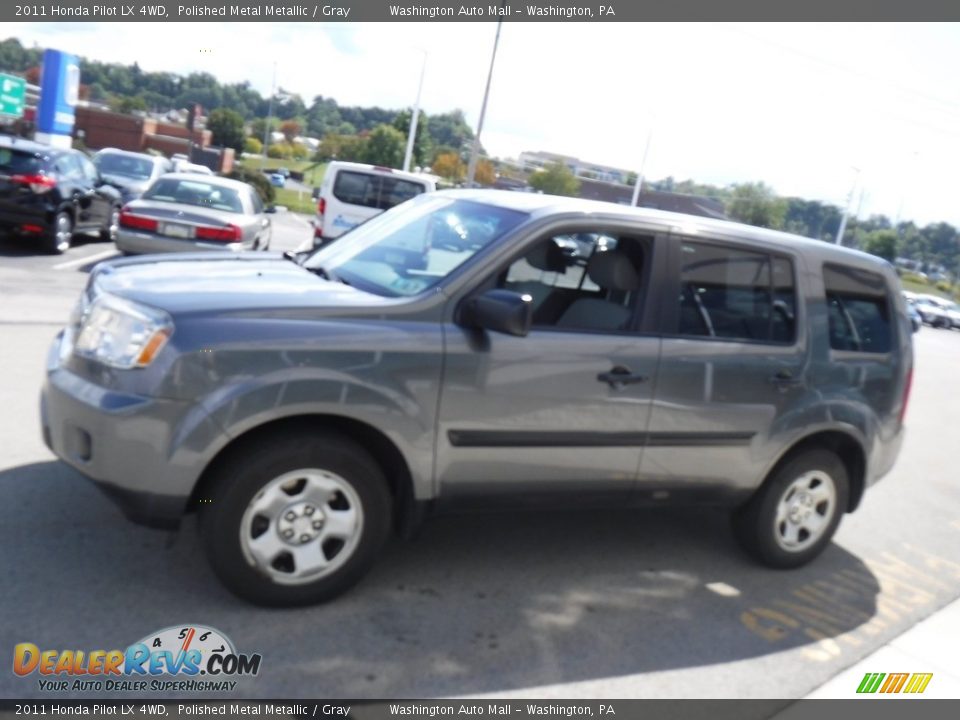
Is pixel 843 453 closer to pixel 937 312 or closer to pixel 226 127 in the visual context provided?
pixel 937 312

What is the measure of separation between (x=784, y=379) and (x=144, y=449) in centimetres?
326

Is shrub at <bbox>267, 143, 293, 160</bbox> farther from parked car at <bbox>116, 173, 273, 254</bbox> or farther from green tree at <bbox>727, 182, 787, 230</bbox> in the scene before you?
parked car at <bbox>116, 173, 273, 254</bbox>

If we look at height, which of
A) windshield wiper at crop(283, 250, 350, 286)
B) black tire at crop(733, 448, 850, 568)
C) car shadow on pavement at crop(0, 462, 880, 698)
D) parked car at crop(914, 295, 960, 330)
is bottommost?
parked car at crop(914, 295, 960, 330)

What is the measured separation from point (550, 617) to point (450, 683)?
0.84 meters

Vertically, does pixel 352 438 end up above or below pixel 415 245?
below

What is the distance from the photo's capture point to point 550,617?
437cm

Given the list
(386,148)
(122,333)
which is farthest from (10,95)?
(122,333)

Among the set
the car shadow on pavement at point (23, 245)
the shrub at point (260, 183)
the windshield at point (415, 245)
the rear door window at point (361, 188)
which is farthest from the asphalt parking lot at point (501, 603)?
the shrub at point (260, 183)

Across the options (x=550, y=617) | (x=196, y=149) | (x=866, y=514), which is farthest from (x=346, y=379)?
(x=196, y=149)

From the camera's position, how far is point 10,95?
3070cm

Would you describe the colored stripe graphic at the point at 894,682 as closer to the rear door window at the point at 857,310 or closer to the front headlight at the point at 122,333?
the rear door window at the point at 857,310

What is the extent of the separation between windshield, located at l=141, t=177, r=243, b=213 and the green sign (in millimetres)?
20902

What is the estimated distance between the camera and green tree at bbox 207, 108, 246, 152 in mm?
71312

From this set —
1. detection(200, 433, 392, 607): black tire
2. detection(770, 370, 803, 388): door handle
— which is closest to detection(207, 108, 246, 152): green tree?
detection(770, 370, 803, 388): door handle
